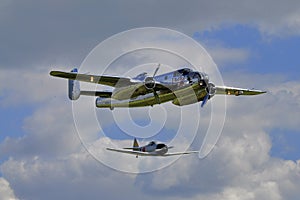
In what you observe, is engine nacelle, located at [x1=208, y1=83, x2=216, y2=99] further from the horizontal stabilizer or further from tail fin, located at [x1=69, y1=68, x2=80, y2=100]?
tail fin, located at [x1=69, y1=68, x2=80, y2=100]

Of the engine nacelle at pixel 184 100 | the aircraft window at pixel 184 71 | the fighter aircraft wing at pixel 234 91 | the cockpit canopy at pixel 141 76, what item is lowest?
the engine nacelle at pixel 184 100

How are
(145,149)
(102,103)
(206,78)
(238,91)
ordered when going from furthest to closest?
(145,149)
(238,91)
(102,103)
(206,78)

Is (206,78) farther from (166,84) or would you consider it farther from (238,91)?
(238,91)

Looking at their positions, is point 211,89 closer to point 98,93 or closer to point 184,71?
point 184,71

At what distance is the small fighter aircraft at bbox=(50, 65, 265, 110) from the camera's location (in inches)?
4845

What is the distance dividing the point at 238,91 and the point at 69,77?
3295cm

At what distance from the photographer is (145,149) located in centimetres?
17562

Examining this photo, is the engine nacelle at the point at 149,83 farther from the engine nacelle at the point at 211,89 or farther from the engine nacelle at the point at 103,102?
the engine nacelle at the point at 103,102

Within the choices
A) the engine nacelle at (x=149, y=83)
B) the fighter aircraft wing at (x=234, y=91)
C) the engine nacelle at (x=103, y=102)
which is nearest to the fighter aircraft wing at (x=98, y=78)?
the engine nacelle at (x=149, y=83)

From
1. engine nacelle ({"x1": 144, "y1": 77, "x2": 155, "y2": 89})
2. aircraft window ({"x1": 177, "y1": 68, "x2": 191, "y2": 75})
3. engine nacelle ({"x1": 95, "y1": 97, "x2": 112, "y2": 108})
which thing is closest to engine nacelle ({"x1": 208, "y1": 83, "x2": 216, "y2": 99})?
aircraft window ({"x1": 177, "y1": 68, "x2": 191, "y2": 75})

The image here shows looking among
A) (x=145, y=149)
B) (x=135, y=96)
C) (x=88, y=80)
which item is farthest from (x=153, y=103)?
(x=145, y=149)

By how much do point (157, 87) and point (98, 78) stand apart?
9.68 metres

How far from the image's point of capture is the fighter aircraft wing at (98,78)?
4877 inches

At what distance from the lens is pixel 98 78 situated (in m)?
127
